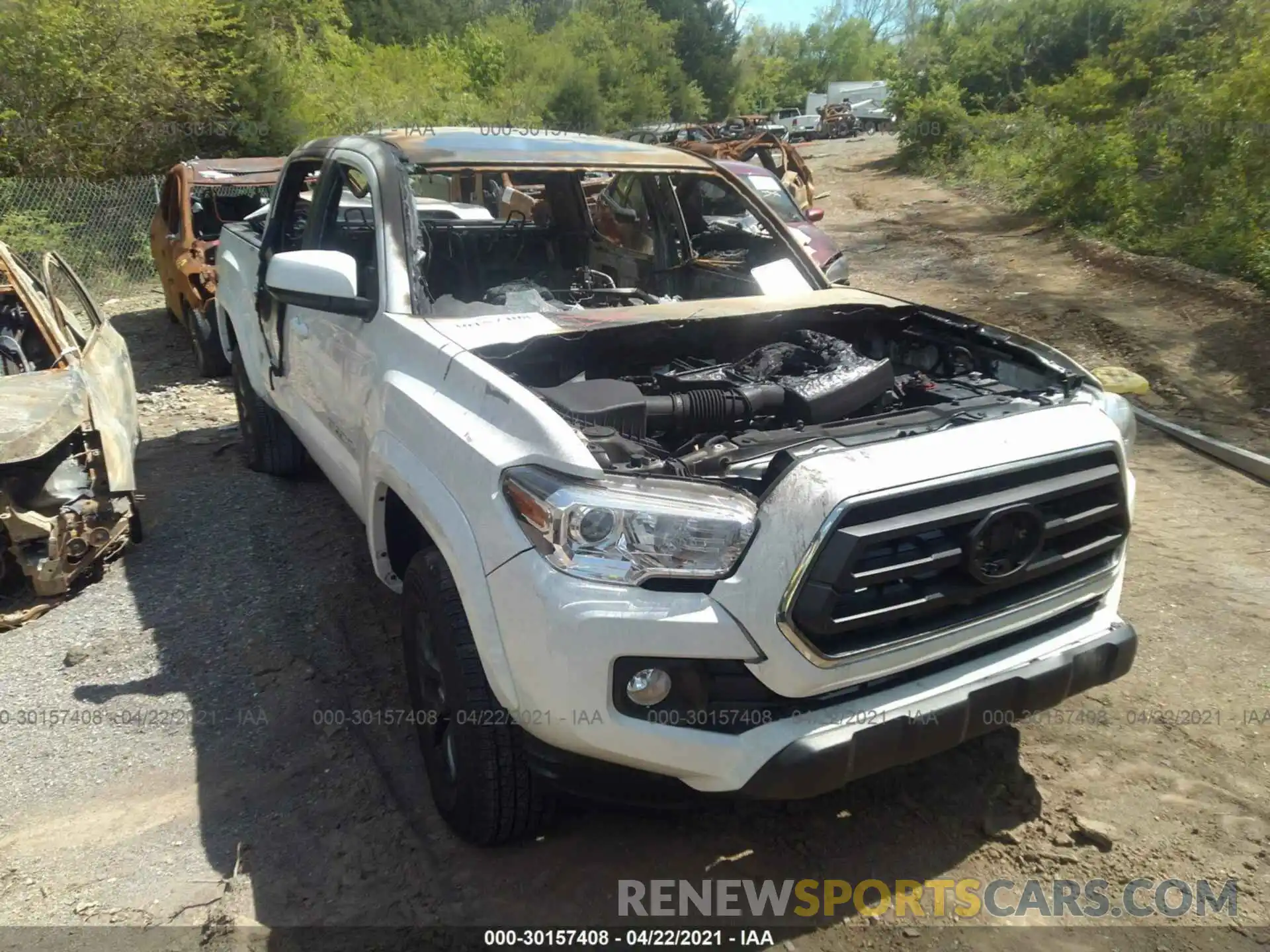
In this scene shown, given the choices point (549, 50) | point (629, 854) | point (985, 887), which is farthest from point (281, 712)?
point (549, 50)

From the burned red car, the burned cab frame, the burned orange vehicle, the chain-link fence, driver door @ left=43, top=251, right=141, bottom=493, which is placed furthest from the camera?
the chain-link fence

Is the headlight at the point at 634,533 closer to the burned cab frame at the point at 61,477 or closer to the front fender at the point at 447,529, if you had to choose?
the front fender at the point at 447,529

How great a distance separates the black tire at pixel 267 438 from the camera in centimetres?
536

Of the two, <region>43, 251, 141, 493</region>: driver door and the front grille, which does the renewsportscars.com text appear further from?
<region>43, 251, 141, 493</region>: driver door

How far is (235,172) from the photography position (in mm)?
8531

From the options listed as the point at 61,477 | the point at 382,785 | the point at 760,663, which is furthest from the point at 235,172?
the point at 760,663

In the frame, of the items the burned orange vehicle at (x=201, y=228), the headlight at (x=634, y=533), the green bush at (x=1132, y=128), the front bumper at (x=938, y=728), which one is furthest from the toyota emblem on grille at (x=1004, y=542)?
the green bush at (x=1132, y=128)

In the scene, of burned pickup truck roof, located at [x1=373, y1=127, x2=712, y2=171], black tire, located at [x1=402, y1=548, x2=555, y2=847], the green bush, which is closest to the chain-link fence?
burned pickup truck roof, located at [x1=373, y1=127, x2=712, y2=171]

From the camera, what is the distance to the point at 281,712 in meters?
3.37

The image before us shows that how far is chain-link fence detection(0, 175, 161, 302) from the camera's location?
11.5 metres

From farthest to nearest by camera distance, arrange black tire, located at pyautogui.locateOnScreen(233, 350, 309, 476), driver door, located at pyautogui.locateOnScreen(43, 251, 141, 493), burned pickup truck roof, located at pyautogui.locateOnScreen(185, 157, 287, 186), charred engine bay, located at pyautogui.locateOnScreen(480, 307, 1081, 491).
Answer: burned pickup truck roof, located at pyautogui.locateOnScreen(185, 157, 287, 186) → black tire, located at pyautogui.locateOnScreen(233, 350, 309, 476) → driver door, located at pyautogui.locateOnScreen(43, 251, 141, 493) → charred engine bay, located at pyautogui.locateOnScreen(480, 307, 1081, 491)

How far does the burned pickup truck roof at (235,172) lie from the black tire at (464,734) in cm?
683

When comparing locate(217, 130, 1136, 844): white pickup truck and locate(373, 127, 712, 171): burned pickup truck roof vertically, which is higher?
locate(373, 127, 712, 171): burned pickup truck roof

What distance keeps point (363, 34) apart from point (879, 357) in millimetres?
32790
